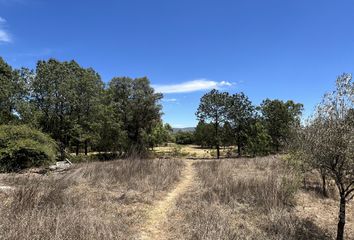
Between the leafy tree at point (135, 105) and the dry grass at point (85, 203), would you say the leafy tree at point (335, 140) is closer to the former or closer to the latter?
the dry grass at point (85, 203)

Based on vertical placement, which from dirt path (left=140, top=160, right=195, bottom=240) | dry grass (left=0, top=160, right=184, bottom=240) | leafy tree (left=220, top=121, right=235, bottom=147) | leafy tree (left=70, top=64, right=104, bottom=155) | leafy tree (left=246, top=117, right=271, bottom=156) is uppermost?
leafy tree (left=70, top=64, right=104, bottom=155)

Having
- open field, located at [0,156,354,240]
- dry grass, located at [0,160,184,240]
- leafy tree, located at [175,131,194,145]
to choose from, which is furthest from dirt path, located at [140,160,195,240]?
leafy tree, located at [175,131,194,145]

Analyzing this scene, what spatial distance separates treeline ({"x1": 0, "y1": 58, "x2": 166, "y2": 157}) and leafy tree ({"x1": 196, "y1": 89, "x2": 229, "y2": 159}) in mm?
5633

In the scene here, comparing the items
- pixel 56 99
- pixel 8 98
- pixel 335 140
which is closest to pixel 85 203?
pixel 335 140

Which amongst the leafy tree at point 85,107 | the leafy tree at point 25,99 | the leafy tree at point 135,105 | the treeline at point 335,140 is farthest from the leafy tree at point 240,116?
the treeline at point 335,140

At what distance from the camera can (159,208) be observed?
8.99m

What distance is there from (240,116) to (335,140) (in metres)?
29.6

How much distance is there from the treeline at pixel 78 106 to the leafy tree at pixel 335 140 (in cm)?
1466

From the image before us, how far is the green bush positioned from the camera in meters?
13.8

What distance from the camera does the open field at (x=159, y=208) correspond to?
5.95 m

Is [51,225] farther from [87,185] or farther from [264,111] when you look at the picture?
[264,111]

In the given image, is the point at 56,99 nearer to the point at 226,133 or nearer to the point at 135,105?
the point at 135,105

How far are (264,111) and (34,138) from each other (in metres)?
28.9

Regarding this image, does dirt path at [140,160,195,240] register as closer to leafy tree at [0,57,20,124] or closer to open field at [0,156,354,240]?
open field at [0,156,354,240]
